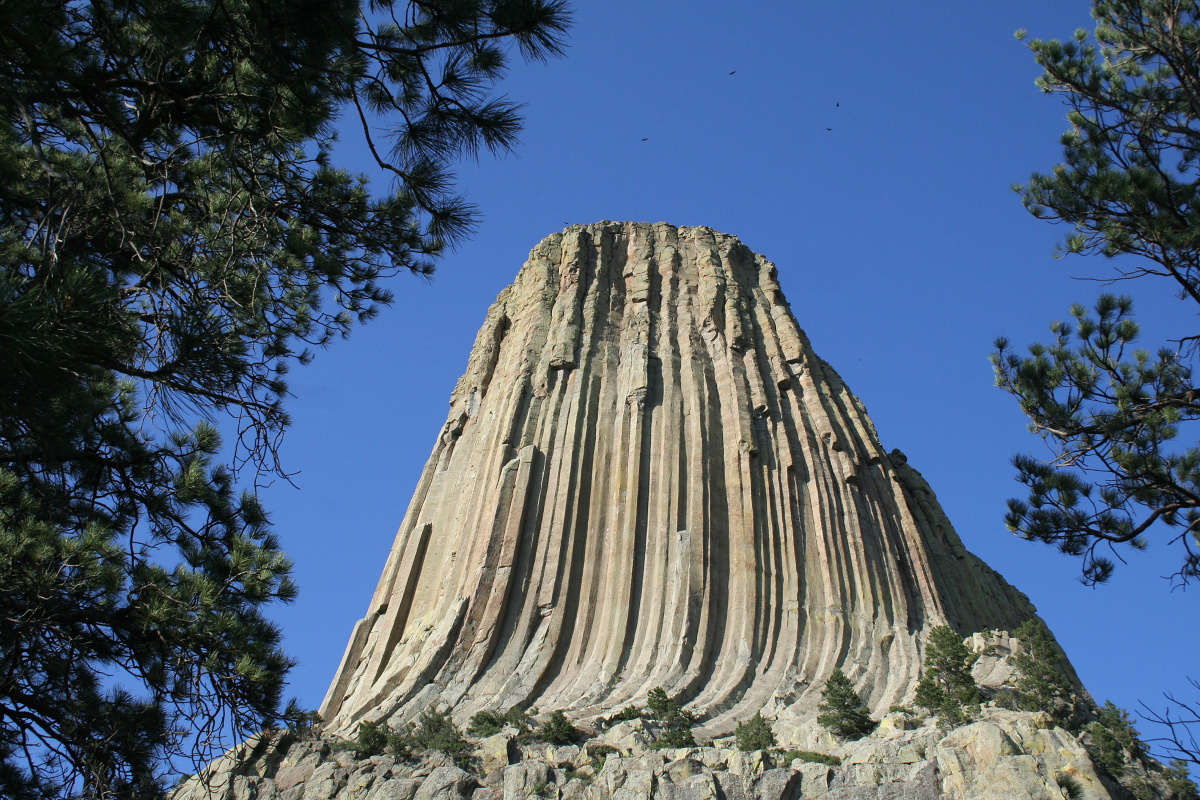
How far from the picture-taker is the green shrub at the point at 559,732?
15594 millimetres

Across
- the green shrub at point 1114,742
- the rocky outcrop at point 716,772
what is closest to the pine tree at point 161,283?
the rocky outcrop at point 716,772

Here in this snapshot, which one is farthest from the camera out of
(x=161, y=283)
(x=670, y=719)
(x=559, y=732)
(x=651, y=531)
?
(x=651, y=531)

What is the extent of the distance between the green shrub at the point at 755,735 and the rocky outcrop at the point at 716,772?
0.51 m

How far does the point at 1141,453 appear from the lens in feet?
37.6

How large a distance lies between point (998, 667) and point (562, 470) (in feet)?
32.9

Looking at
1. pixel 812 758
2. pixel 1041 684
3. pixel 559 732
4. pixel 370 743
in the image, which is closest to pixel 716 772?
pixel 812 758

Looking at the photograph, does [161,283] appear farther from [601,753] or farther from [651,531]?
[651,531]

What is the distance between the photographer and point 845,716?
1577 centimetres

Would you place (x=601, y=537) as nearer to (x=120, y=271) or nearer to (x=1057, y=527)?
(x=1057, y=527)

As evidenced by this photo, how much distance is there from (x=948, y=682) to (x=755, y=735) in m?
4.07

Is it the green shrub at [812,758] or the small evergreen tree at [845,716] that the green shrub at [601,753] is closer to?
the green shrub at [812,758]

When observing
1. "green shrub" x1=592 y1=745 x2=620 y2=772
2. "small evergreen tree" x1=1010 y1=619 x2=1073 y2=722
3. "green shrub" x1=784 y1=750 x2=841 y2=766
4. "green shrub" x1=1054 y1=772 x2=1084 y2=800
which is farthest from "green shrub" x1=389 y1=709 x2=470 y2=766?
"small evergreen tree" x1=1010 y1=619 x2=1073 y2=722

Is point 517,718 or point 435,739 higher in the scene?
point 517,718

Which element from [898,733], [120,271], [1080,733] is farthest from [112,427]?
[1080,733]
